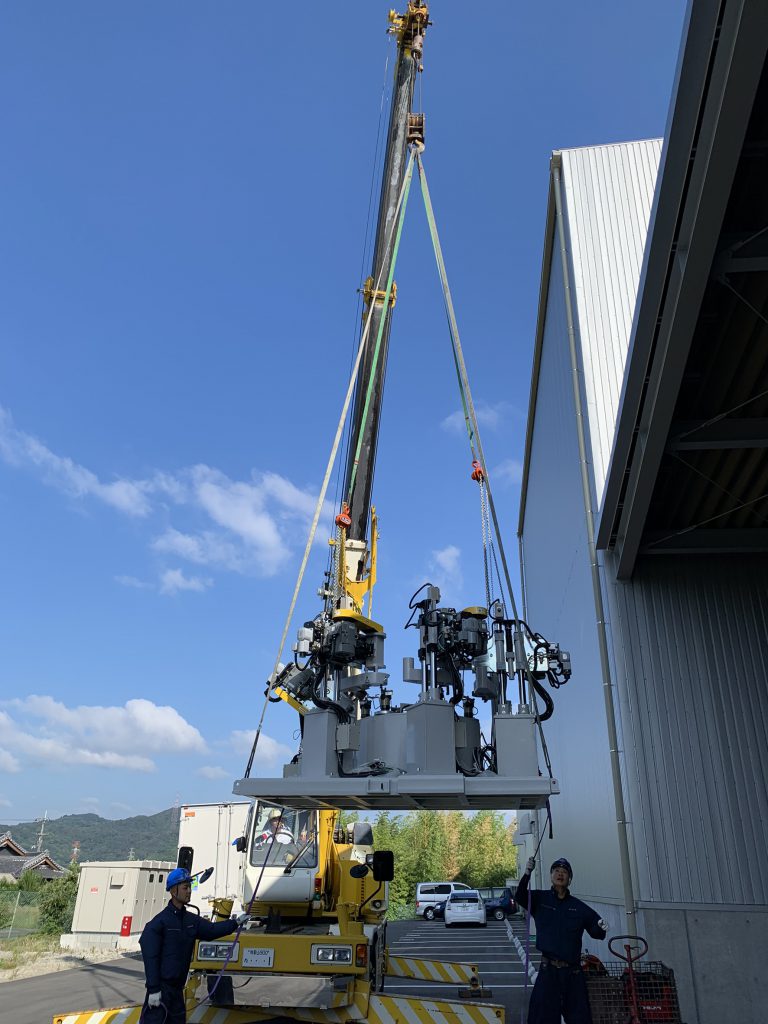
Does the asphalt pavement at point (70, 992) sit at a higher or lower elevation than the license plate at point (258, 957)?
lower

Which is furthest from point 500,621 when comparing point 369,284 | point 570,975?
point 369,284

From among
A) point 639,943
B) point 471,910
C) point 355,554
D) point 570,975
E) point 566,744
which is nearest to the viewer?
point 570,975

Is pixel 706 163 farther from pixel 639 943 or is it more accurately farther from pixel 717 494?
pixel 639 943

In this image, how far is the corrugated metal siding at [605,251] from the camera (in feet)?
39.7

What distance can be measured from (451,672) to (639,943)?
189 inches

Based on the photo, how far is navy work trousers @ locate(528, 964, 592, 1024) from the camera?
18.8ft

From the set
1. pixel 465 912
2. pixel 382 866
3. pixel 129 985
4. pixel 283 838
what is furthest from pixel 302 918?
pixel 465 912

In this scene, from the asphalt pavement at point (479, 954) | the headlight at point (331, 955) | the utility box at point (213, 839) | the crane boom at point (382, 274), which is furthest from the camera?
the utility box at point (213, 839)

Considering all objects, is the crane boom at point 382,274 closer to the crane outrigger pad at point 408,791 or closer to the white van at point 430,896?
the crane outrigger pad at point 408,791

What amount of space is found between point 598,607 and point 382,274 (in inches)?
236

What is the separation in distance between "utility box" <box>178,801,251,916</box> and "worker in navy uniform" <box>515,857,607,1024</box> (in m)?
10.5

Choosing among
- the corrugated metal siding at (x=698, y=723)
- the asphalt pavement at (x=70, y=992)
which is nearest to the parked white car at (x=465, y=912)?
the asphalt pavement at (x=70, y=992)

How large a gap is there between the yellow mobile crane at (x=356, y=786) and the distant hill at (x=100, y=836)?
117039mm

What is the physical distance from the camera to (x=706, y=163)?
5.30 metres
